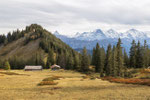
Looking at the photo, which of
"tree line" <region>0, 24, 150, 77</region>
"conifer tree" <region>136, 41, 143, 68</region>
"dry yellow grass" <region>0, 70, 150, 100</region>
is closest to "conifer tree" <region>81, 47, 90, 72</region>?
"tree line" <region>0, 24, 150, 77</region>

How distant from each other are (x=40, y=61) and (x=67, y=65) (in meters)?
32.3

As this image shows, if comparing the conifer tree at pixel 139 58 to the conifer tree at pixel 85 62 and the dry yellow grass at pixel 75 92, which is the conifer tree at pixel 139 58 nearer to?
the conifer tree at pixel 85 62

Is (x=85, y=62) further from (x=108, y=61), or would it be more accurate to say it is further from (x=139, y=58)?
(x=139, y=58)

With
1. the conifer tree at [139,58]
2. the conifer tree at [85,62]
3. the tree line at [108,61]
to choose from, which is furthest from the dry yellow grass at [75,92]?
the conifer tree at [85,62]

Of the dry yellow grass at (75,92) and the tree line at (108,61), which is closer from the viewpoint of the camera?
the dry yellow grass at (75,92)

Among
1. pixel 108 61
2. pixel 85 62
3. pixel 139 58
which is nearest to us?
pixel 108 61

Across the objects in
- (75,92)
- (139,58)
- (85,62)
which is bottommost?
(75,92)

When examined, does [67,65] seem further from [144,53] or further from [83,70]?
[144,53]

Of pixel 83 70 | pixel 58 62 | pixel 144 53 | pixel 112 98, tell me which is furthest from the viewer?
pixel 58 62

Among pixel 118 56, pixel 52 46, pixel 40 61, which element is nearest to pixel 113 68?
pixel 118 56

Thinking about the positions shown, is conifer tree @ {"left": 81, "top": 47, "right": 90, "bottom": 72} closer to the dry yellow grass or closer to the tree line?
the tree line

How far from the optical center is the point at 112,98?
64.4ft

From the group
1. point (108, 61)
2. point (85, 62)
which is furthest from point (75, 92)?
point (85, 62)

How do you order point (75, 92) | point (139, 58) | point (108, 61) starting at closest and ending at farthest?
point (75, 92) → point (108, 61) → point (139, 58)
